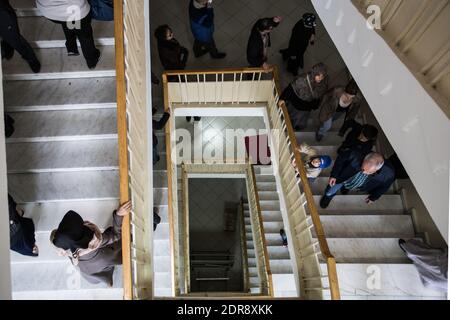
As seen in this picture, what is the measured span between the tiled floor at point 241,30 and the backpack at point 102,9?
7.37 feet

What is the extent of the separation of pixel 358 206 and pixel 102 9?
4.84 meters

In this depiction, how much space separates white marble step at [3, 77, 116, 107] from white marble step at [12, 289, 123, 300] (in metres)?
2.22

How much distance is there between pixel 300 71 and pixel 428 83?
4484 mm

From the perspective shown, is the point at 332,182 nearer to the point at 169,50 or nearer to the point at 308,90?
the point at 308,90

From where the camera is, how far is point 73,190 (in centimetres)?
425

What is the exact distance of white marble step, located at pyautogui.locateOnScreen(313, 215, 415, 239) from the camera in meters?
5.57

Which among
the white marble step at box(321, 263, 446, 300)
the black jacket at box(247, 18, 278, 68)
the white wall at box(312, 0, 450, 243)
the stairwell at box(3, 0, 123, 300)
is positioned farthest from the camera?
the black jacket at box(247, 18, 278, 68)

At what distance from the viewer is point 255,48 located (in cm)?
563

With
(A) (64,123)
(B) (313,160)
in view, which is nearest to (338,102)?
(B) (313,160)

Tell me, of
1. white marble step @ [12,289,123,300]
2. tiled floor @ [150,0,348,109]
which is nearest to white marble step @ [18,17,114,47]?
tiled floor @ [150,0,348,109]

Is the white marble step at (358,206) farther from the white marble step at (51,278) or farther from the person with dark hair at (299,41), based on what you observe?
the white marble step at (51,278)

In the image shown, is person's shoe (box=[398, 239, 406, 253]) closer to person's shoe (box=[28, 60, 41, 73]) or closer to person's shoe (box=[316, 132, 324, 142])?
person's shoe (box=[316, 132, 324, 142])
